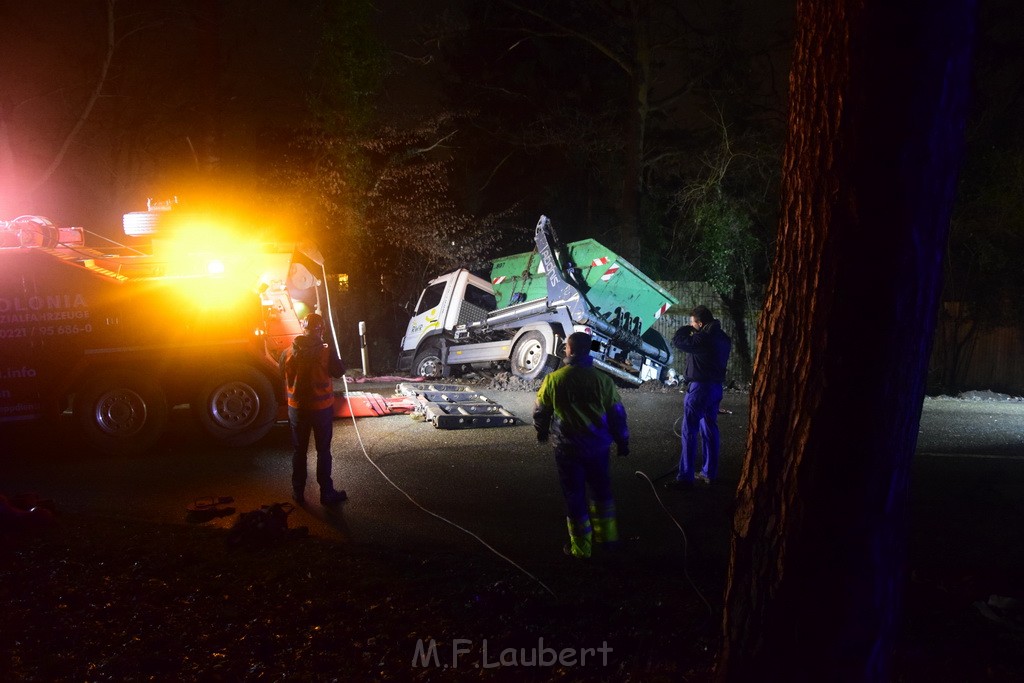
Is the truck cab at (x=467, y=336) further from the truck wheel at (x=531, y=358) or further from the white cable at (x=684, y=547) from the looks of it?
the white cable at (x=684, y=547)

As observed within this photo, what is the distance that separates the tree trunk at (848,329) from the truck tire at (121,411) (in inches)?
322

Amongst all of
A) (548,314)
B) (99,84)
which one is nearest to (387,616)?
(548,314)

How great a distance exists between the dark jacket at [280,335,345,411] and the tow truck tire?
9.68 m

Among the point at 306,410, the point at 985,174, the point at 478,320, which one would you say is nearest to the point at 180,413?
the point at 306,410

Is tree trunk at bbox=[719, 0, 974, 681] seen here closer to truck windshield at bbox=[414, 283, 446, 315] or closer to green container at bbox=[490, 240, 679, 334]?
green container at bbox=[490, 240, 679, 334]

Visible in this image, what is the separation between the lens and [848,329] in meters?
2.35

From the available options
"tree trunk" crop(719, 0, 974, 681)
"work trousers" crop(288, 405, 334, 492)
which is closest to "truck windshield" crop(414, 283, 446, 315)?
"work trousers" crop(288, 405, 334, 492)

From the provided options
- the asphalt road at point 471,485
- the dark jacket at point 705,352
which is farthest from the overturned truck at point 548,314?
the dark jacket at point 705,352

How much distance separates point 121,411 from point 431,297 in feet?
29.1

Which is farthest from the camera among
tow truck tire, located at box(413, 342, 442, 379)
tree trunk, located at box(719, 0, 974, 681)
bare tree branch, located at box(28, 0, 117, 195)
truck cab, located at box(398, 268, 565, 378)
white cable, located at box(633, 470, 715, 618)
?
tow truck tire, located at box(413, 342, 442, 379)

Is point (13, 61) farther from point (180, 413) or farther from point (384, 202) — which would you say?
point (180, 413)

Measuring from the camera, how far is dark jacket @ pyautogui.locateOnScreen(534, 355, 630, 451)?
5047 millimetres

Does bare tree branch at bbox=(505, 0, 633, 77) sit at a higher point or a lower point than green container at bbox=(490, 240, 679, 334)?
higher

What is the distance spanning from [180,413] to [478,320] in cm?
690
